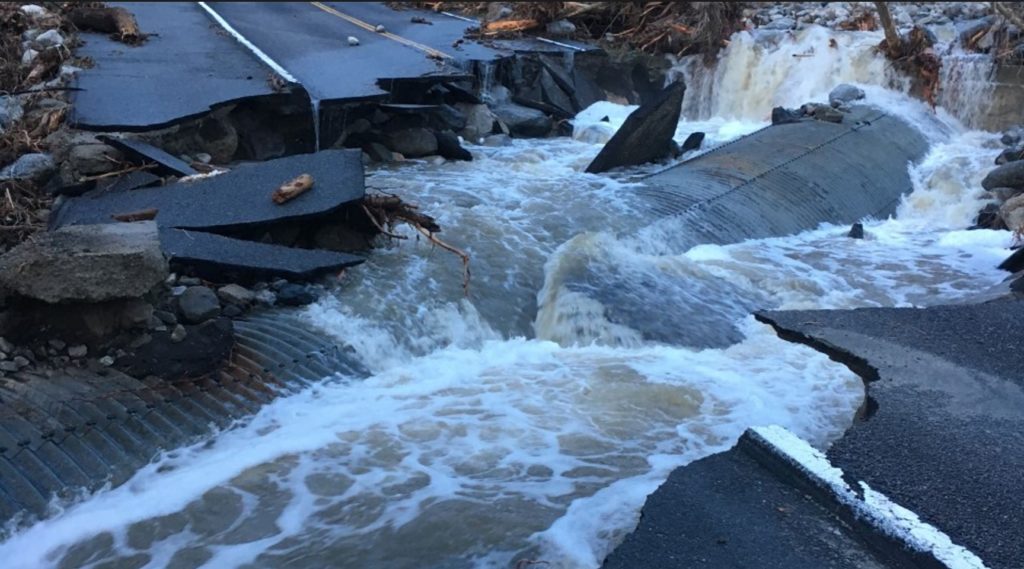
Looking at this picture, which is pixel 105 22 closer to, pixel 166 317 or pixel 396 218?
pixel 396 218

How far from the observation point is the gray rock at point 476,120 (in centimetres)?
1016

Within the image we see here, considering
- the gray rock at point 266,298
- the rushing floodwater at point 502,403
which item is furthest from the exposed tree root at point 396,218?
the gray rock at point 266,298

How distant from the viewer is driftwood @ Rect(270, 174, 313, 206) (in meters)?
5.88

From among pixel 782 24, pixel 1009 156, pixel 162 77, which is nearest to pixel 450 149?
pixel 162 77

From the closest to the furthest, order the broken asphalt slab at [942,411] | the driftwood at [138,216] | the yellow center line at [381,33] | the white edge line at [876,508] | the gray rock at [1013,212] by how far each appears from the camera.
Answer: the white edge line at [876,508] → the broken asphalt slab at [942,411] → the driftwood at [138,216] → the gray rock at [1013,212] → the yellow center line at [381,33]

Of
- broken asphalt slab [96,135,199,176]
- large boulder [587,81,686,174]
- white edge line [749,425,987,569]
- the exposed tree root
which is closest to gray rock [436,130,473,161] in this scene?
large boulder [587,81,686,174]

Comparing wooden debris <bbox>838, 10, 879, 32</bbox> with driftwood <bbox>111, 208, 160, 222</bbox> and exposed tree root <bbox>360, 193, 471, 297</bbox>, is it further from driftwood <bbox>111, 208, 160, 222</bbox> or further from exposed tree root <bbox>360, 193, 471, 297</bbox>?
driftwood <bbox>111, 208, 160, 222</bbox>

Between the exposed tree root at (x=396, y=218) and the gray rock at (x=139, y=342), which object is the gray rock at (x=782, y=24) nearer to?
the exposed tree root at (x=396, y=218)

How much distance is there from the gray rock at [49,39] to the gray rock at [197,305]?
5.28 meters

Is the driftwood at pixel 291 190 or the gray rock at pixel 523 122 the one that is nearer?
the driftwood at pixel 291 190

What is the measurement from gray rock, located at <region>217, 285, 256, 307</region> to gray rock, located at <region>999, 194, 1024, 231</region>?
6760 millimetres

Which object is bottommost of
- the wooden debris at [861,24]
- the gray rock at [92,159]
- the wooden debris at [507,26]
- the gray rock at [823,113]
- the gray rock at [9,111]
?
the gray rock at [92,159]

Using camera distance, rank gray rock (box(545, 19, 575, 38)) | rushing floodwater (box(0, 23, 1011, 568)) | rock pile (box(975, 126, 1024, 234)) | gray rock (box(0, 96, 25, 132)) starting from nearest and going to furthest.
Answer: rushing floodwater (box(0, 23, 1011, 568)), gray rock (box(0, 96, 25, 132)), rock pile (box(975, 126, 1024, 234)), gray rock (box(545, 19, 575, 38))

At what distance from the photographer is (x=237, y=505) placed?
3.70 m
